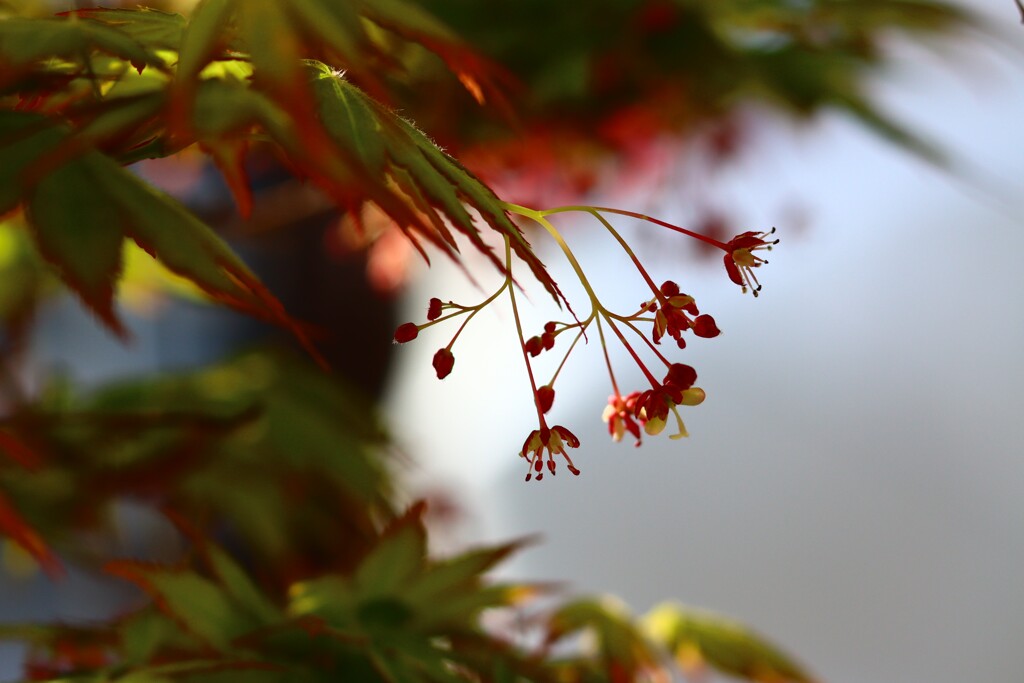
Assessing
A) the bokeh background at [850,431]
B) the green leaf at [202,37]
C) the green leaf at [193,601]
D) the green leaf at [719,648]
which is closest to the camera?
the green leaf at [202,37]

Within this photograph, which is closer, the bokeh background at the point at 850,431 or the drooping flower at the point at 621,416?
the drooping flower at the point at 621,416

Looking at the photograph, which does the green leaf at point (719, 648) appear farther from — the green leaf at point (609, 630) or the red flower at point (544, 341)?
the red flower at point (544, 341)

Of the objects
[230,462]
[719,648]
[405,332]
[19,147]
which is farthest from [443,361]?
[230,462]

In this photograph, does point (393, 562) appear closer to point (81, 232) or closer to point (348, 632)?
point (348, 632)

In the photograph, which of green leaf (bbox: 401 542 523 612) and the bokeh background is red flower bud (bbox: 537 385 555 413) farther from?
the bokeh background

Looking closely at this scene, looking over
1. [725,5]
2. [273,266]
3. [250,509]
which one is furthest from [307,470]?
[273,266]

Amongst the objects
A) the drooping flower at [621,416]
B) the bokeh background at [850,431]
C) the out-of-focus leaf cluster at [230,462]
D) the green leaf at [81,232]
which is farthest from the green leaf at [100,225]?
the bokeh background at [850,431]

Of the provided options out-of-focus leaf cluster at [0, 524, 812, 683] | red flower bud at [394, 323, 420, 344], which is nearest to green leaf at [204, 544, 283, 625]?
out-of-focus leaf cluster at [0, 524, 812, 683]
